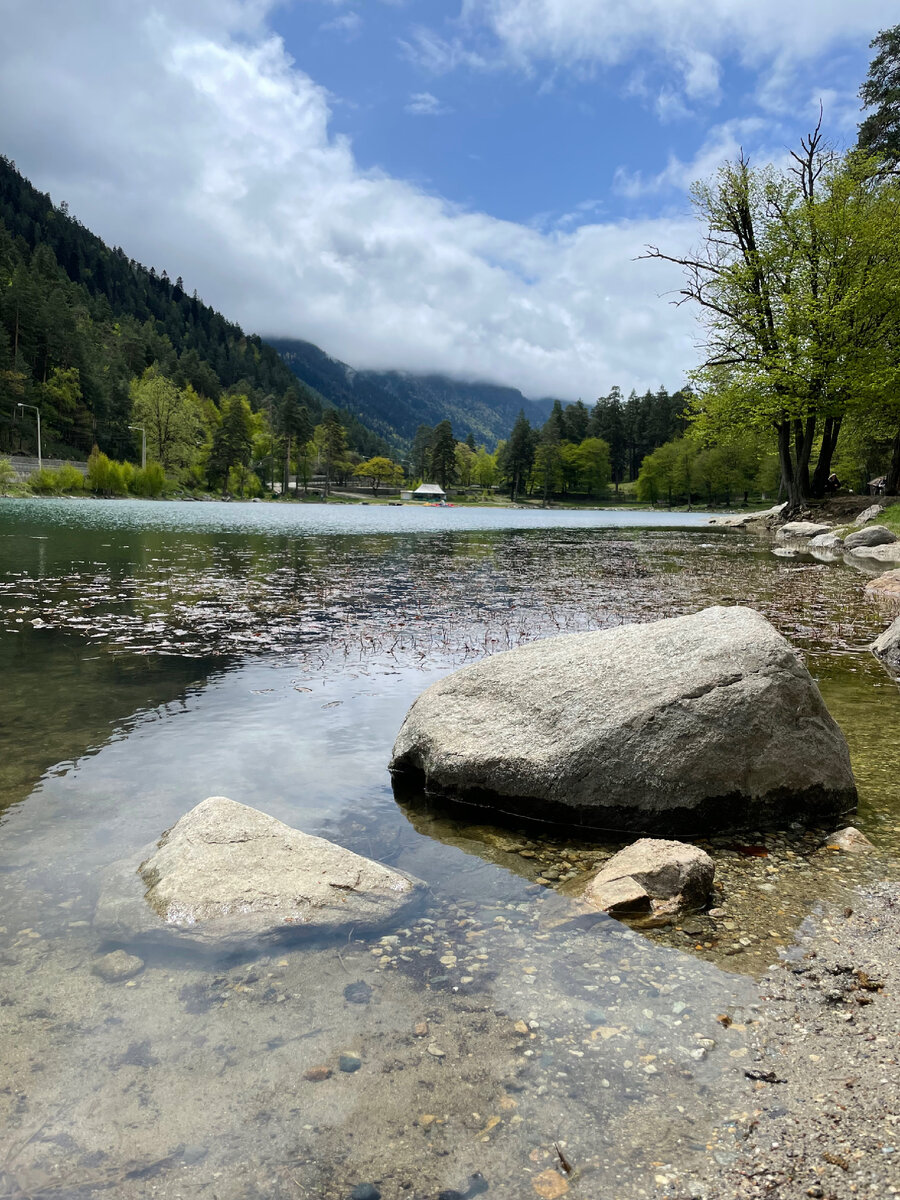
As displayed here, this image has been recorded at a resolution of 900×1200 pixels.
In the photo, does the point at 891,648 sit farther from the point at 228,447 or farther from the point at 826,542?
the point at 228,447

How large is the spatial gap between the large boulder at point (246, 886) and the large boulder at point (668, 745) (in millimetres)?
1535

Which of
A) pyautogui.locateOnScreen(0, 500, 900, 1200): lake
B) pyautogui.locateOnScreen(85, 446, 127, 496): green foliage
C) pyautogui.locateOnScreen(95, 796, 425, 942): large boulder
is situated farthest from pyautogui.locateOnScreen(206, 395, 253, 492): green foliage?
pyautogui.locateOnScreen(95, 796, 425, 942): large boulder

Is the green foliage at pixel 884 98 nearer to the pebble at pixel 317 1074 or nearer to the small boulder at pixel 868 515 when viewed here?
the small boulder at pixel 868 515

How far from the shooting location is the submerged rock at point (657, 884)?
14.7 feet

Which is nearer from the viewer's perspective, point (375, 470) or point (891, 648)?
point (891, 648)

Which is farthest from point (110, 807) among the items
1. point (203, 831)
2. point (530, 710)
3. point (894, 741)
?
point (894, 741)

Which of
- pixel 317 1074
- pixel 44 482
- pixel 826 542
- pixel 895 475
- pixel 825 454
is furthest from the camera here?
pixel 44 482

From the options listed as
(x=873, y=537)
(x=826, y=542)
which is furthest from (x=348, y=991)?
(x=826, y=542)

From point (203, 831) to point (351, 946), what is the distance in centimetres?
154

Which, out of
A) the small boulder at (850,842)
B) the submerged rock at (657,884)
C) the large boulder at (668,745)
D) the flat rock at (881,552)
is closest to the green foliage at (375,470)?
the flat rock at (881,552)

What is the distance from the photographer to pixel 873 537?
30297 mm

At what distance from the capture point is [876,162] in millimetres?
39875

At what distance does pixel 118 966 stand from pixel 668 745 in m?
4.16

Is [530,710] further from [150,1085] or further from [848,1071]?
[150,1085]
